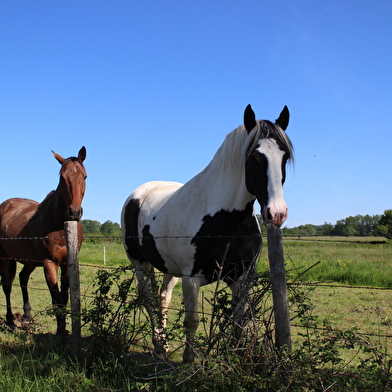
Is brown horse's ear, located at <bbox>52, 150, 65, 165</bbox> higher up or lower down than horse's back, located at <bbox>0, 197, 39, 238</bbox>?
higher up

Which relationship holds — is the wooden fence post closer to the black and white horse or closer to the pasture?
the pasture

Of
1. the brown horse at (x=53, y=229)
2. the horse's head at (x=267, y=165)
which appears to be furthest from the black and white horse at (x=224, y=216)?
the brown horse at (x=53, y=229)

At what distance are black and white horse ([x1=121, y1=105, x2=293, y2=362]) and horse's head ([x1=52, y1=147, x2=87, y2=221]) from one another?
104cm

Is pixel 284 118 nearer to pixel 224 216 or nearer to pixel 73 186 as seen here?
pixel 224 216

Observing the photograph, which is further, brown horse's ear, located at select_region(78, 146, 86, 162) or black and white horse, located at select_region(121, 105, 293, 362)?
brown horse's ear, located at select_region(78, 146, 86, 162)

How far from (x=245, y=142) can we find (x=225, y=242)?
92 cm

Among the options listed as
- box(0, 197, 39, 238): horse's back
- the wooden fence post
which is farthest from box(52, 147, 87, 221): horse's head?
A: box(0, 197, 39, 238): horse's back

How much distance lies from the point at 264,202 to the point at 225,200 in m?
0.65

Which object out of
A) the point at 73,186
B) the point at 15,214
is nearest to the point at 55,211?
the point at 73,186

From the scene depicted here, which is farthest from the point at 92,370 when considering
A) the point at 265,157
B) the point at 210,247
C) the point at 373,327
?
the point at 373,327

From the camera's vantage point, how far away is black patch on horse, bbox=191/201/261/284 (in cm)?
341

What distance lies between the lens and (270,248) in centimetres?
255

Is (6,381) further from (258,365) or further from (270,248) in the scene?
(270,248)

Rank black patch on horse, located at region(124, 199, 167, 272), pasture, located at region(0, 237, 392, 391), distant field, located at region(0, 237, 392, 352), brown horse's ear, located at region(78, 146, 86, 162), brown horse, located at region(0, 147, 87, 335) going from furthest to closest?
brown horse's ear, located at region(78, 146, 86, 162), distant field, located at region(0, 237, 392, 352), brown horse, located at region(0, 147, 87, 335), black patch on horse, located at region(124, 199, 167, 272), pasture, located at region(0, 237, 392, 391)
